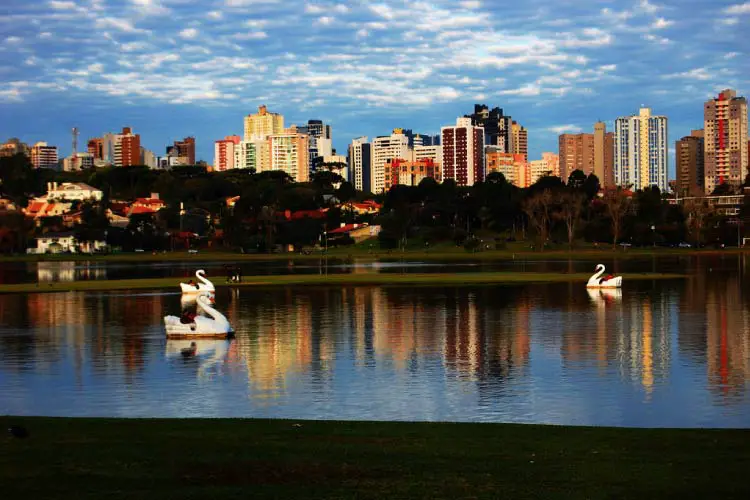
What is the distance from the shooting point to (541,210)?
573ft

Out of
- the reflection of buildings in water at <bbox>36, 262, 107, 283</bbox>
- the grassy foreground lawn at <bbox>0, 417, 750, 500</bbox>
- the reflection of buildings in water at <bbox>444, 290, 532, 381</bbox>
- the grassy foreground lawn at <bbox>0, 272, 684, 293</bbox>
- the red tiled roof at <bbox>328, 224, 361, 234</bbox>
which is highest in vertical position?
the red tiled roof at <bbox>328, 224, 361, 234</bbox>

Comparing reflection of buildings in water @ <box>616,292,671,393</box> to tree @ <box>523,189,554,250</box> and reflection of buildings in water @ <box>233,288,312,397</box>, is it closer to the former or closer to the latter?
reflection of buildings in water @ <box>233,288,312,397</box>

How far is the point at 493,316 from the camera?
43406mm

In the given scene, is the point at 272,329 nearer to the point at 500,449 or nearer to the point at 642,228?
the point at 500,449

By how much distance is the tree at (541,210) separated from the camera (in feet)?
525

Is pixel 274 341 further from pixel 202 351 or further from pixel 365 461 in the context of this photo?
pixel 365 461

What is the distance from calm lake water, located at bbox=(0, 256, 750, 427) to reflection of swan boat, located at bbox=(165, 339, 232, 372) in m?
0.13

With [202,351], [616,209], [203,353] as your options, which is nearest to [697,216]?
[616,209]

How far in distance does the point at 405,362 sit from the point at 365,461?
1464 centimetres

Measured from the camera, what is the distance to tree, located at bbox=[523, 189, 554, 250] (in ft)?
525

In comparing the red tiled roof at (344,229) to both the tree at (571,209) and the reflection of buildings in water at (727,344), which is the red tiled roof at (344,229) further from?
the reflection of buildings in water at (727,344)

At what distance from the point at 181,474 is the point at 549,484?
5036mm

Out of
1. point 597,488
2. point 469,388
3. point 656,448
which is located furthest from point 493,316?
point 597,488

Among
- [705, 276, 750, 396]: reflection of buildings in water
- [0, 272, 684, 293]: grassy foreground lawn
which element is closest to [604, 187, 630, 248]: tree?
[0, 272, 684, 293]: grassy foreground lawn
